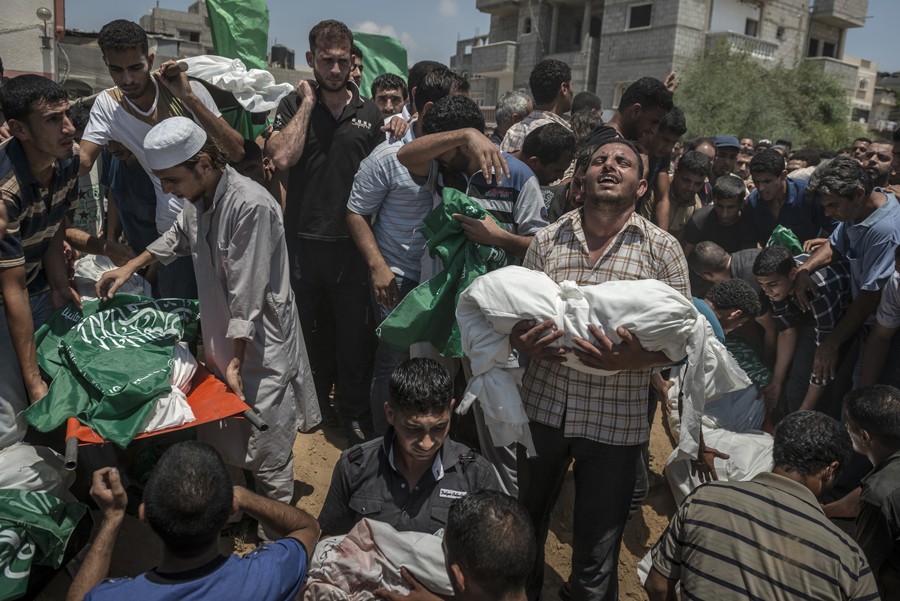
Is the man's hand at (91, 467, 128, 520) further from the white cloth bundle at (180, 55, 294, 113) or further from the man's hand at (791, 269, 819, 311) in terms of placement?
the man's hand at (791, 269, 819, 311)

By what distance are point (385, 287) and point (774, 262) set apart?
2.64 meters

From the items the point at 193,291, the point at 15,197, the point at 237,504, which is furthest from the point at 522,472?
the point at 15,197

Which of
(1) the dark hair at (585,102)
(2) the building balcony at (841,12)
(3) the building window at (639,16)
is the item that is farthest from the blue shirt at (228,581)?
(2) the building balcony at (841,12)

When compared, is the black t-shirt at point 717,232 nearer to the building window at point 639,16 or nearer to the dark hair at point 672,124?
the dark hair at point 672,124

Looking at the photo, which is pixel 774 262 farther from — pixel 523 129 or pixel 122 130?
pixel 122 130

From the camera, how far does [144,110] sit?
379 centimetres

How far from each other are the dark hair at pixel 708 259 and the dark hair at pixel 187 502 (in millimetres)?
3970

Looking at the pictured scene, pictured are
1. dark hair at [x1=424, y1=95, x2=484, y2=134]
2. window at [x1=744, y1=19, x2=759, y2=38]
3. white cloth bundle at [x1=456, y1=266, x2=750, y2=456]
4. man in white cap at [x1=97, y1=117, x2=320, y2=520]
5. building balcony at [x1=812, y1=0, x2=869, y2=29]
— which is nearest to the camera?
white cloth bundle at [x1=456, y1=266, x2=750, y2=456]

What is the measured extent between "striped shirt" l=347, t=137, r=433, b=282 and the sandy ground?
1.33 meters

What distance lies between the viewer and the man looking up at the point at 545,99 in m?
4.84

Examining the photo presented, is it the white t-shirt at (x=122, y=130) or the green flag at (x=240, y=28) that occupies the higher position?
the green flag at (x=240, y=28)

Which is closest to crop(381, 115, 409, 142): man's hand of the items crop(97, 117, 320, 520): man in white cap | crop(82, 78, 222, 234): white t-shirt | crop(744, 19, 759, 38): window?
crop(97, 117, 320, 520): man in white cap

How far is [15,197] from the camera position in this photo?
2.86 m

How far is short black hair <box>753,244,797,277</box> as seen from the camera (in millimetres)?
4434
